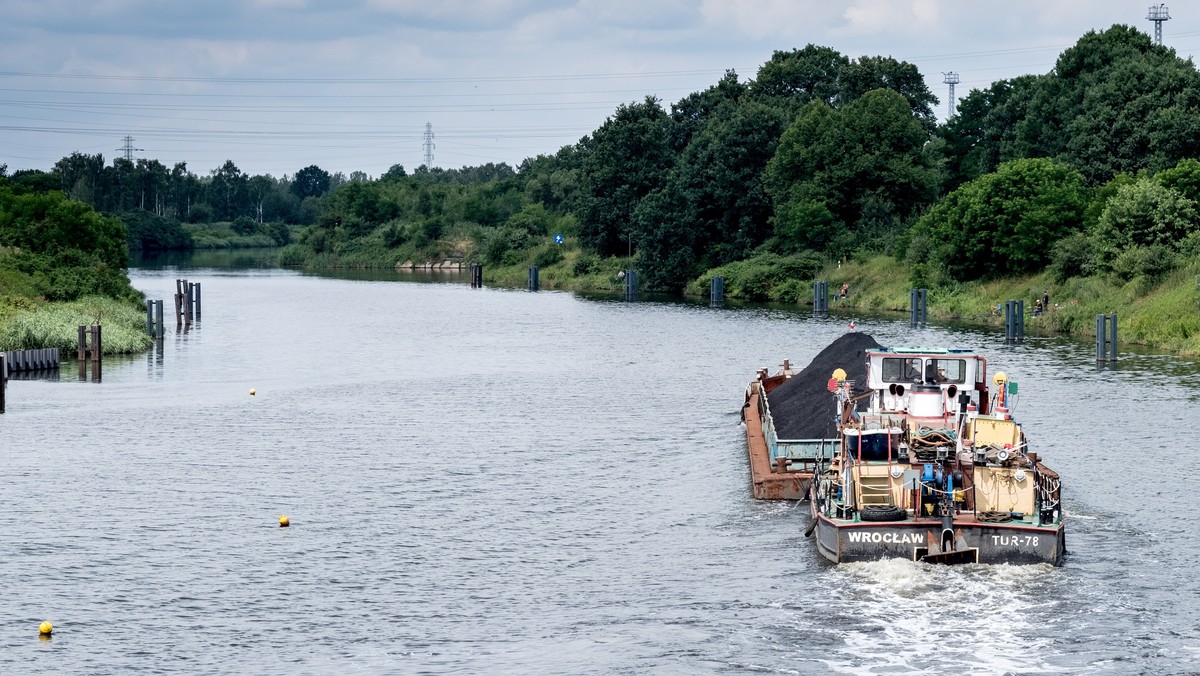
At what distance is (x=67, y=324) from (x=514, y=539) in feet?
150

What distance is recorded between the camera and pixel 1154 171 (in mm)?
100438

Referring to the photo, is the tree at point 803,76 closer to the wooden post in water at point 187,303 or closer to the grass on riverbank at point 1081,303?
the grass on riverbank at point 1081,303

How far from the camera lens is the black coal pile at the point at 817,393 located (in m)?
42.0

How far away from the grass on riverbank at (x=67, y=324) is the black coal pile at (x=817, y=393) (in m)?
36.5

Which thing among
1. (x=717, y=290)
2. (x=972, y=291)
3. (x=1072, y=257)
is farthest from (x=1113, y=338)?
(x=717, y=290)

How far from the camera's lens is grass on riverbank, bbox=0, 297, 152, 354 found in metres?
68.9

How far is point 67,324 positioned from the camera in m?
72.7

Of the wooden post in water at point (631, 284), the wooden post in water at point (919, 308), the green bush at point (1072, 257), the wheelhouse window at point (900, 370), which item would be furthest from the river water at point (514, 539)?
the wooden post in water at point (631, 284)

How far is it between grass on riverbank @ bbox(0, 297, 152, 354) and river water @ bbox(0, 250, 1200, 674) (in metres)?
3.89

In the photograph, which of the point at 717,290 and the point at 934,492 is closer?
the point at 934,492

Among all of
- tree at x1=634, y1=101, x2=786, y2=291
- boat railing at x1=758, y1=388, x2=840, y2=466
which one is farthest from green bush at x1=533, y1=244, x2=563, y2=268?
boat railing at x1=758, y1=388, x2=840, y2=466

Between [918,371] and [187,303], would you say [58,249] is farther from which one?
[918,371]

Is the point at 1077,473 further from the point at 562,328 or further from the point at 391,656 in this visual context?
the point at 562,328

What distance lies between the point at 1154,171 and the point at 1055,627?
81.0 m
